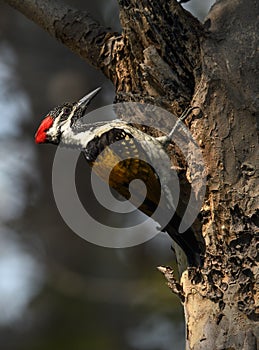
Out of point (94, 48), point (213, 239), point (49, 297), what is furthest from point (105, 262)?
point (213, 239)

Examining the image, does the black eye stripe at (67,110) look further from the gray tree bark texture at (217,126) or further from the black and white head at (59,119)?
the gray tree bark texture at (217,126)

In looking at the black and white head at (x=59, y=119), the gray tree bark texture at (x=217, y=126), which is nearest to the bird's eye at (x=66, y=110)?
the black and white head at (x=59, y=119)

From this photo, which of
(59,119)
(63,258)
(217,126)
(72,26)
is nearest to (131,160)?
(217,126)

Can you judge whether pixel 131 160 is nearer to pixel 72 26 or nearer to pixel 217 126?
pixel 217 126

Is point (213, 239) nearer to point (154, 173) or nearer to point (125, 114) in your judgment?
point (154, 173)

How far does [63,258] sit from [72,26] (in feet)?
12.7

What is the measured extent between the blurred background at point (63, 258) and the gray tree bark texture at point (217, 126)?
3.80 metres

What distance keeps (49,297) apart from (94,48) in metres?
4.27

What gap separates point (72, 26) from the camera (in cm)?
545

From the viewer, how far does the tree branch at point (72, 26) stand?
5.31 metres

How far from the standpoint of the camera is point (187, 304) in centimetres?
451

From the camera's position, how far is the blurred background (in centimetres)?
851

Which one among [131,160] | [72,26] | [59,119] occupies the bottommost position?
[131,160]

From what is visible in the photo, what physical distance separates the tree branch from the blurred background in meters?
2.74
